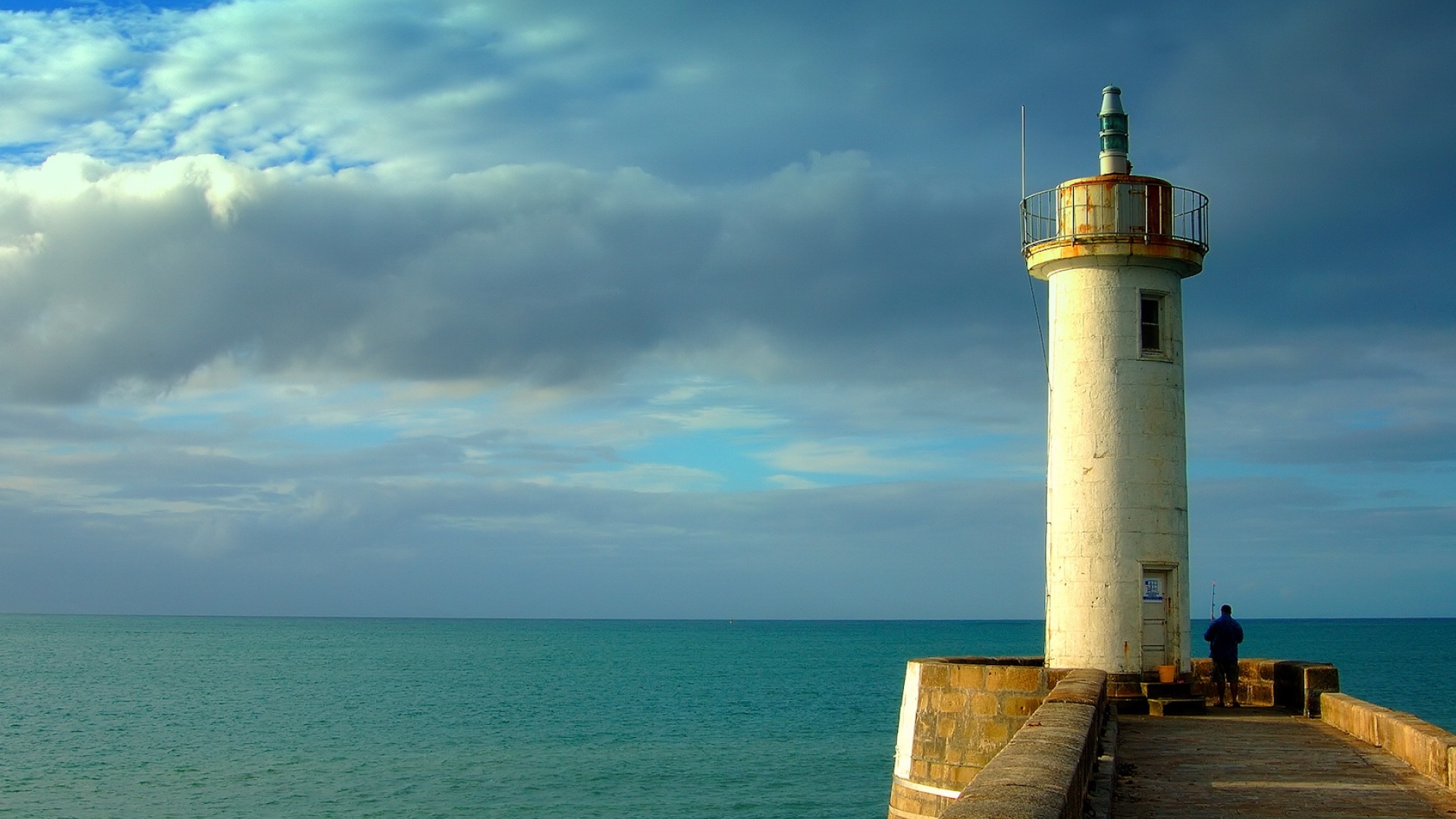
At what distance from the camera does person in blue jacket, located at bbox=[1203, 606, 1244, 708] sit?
1594 centimetres

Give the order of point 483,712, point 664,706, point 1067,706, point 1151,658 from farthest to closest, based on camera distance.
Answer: point 664,706
point 483,712
point 1151,658
point 1067,706

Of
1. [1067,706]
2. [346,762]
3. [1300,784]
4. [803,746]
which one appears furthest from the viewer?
[803,746]

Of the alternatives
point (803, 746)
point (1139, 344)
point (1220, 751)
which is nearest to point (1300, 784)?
point (1220, 751)

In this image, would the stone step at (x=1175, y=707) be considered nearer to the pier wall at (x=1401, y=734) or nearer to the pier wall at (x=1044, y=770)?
the pier wall at (x=1401, y=734)

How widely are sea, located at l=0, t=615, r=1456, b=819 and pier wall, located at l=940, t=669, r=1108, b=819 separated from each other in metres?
16.4

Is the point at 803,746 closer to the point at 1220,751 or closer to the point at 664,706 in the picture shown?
the point at 664,706

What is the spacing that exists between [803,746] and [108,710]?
26252 mm

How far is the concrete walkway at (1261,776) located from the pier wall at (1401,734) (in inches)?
3.9

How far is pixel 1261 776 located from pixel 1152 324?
7248 mm

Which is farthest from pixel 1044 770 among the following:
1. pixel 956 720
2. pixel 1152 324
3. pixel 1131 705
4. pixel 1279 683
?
pixel 1152 324

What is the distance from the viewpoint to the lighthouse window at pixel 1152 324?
16.2 metres

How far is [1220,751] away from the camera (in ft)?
37.8

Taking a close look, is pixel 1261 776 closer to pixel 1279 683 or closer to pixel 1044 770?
pixel 1044 770

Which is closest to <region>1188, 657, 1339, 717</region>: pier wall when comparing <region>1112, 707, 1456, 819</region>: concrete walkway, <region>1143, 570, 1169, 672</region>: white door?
<region>1143, 570, 1169, 672</region>: white door
